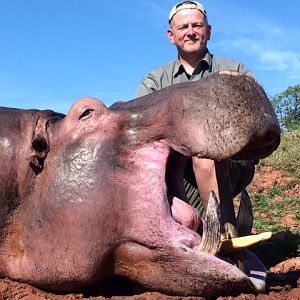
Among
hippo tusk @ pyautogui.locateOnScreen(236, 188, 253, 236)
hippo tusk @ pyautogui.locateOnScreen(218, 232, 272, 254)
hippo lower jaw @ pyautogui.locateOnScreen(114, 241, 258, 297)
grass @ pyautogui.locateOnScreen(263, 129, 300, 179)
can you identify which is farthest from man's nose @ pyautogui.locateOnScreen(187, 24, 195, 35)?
grass @ pyautogui.locateOnScreen(263, 129, 300, 179)

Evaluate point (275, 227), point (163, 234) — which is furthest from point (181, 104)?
point (275, 227)

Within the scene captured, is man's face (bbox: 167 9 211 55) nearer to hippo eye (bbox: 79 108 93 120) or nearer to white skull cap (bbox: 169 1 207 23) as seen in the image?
white skull cap (bbox: 169 1 207 23)

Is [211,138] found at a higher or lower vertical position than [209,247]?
higher

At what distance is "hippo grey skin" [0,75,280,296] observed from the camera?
274 centimetres

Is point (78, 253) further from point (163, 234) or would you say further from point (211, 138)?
point (211, 138)

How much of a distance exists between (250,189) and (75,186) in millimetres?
6208

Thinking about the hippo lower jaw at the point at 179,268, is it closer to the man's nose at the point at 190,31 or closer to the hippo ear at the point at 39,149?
the hippo ear at the point at 39,149

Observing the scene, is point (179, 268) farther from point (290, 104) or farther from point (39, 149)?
point (290, 104)

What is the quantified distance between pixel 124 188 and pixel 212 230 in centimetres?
40

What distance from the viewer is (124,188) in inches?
112

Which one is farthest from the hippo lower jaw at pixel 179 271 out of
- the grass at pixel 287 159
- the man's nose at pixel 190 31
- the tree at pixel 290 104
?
the tree at pixel 290 104

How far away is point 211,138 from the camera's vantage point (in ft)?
8.80

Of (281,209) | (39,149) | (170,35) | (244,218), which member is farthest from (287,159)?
(39,149)

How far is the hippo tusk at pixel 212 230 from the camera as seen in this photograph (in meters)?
2.78
